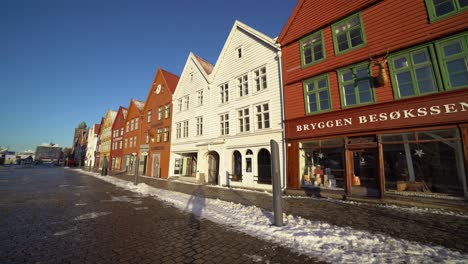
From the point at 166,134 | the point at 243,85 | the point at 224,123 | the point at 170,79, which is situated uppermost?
the point at 170,79

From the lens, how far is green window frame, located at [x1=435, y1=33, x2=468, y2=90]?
7.94 m

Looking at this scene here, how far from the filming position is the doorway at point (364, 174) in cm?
1011

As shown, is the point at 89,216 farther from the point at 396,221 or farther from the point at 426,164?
the point at 426,164

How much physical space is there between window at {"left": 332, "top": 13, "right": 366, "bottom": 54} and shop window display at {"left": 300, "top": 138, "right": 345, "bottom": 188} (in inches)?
213

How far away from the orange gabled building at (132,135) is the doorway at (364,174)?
2968 cm

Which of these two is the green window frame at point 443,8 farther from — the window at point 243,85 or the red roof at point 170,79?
the red roof at point 170,79

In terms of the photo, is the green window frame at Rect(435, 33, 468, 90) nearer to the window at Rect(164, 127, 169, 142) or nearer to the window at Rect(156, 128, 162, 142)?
the window at Rect(164, 127, 169, 142)

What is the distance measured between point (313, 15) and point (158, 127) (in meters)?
22.5

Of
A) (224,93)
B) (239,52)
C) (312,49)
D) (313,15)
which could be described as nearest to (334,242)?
(312,49)

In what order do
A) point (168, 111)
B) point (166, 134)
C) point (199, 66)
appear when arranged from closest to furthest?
point (199, 66) → point (166, 134) → point (168, 111)

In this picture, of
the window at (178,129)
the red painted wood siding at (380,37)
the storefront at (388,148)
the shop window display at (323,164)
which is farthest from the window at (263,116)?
the window at (178,129)

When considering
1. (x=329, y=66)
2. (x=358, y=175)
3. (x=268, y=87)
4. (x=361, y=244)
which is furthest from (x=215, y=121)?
(x=361, y=244)

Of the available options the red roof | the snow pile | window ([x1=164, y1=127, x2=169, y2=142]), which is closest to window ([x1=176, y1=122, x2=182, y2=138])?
window ([x1=164, y1=127, x2=169, y2=142])

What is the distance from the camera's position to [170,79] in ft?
93.1
